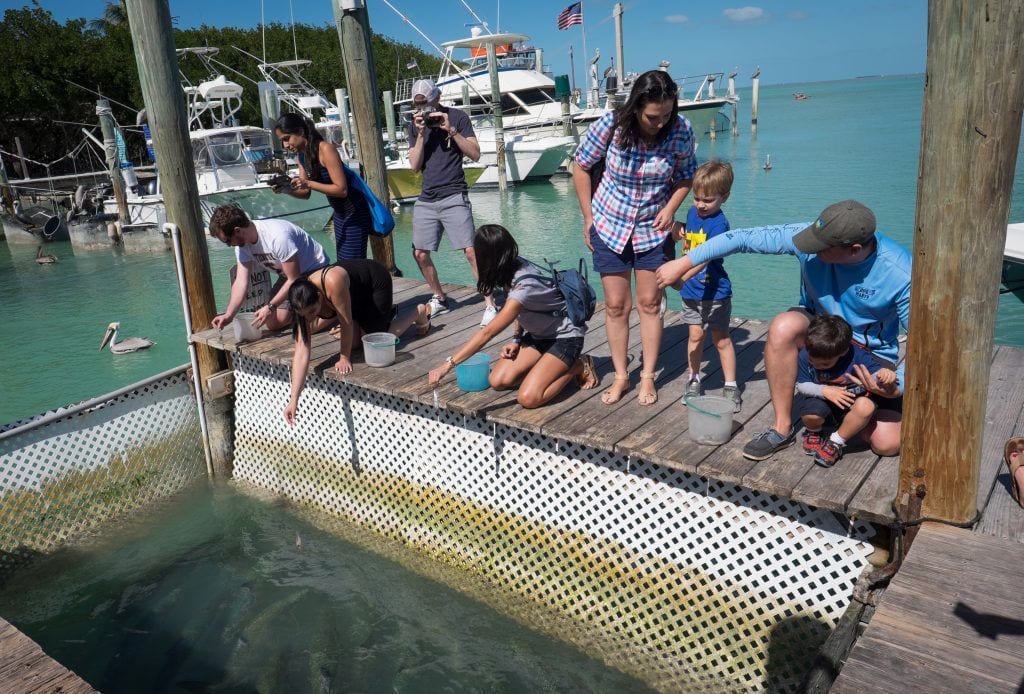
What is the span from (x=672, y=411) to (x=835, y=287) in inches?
47.0

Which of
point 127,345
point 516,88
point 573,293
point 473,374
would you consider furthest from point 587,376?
point 516,88

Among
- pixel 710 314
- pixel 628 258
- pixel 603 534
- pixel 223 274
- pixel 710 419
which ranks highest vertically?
pixel 628 258

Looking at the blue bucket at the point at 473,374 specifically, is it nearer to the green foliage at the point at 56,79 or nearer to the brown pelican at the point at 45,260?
the brown pelican at the point at 45,260

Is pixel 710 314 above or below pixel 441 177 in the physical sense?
below

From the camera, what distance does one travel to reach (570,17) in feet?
103

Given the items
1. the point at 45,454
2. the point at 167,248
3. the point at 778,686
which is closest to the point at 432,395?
the point at 778,686

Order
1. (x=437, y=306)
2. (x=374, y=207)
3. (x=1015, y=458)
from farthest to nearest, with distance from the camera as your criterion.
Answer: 1. (x=437, y=306)
2. (x=374, y=207)
3. (x=1015, y=458)

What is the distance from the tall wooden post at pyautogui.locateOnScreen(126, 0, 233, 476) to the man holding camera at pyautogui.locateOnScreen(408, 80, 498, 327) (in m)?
1.82

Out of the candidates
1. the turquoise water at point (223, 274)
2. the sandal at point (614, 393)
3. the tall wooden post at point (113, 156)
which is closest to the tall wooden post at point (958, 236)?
the sandal at point (614, 393)

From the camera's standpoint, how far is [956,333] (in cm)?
278

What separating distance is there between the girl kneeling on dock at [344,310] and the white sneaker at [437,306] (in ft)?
1.29

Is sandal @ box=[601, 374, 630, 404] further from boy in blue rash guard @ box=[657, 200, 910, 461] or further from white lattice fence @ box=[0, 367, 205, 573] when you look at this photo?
white lattice fence @ box=[0, 367, 205, 573]

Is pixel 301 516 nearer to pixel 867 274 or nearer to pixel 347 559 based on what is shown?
pixel 347 559

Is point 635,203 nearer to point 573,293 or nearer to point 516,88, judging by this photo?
point 573,293
